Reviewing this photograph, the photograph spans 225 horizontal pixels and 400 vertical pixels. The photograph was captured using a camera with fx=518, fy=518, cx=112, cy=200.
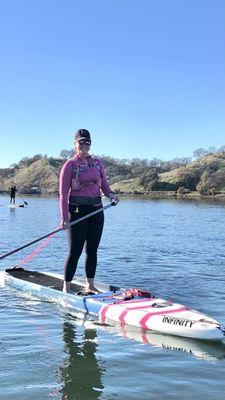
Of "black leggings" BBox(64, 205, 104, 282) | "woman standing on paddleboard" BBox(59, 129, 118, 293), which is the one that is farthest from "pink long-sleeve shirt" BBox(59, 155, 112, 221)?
"black leggings" BBox(64, 205, 104, 282)

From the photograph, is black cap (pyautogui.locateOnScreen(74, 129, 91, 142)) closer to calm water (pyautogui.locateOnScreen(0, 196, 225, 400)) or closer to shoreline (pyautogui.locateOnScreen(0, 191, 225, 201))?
calm water (pyautogui.locateOnScreen(0, 196, 225, 400))

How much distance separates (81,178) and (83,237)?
0.94 m

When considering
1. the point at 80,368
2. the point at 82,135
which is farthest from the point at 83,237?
the point at 80,368

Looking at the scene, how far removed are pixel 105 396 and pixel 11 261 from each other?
9.69m

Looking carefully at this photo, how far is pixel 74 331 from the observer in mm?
7082

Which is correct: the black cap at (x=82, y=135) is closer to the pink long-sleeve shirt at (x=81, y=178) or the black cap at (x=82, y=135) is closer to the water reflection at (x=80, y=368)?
the pink long-sleeve shirt at (x=81, y=178)

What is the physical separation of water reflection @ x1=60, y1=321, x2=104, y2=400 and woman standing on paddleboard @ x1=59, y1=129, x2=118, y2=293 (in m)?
1.54

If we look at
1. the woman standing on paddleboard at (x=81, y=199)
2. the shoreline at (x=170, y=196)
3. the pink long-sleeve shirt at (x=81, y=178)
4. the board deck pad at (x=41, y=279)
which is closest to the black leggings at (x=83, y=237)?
the woman standing on paddleboard at (x=81, y=199)

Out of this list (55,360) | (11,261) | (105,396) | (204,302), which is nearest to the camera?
(105,396)

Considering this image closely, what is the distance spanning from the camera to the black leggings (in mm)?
8219

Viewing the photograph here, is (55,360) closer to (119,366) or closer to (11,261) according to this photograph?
(119,366)

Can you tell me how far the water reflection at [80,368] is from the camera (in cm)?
501

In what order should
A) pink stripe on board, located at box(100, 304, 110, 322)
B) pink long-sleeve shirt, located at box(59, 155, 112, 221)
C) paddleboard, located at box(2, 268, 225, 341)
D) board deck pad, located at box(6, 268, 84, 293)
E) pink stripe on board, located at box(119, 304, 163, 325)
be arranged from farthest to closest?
board deck pad, located at box(6, 268, 84, 293)
pink long-sleeve shirt, located at box(59, 155, 112, 221)
pink stripe on board, located at box(100, 304, 110, 322)
pink stripe on board, located at box(119, 304, 163, 325)
paddleboard, located at box(2, 268, 225, 341)

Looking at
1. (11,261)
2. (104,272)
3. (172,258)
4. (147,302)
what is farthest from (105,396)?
(172,258)
